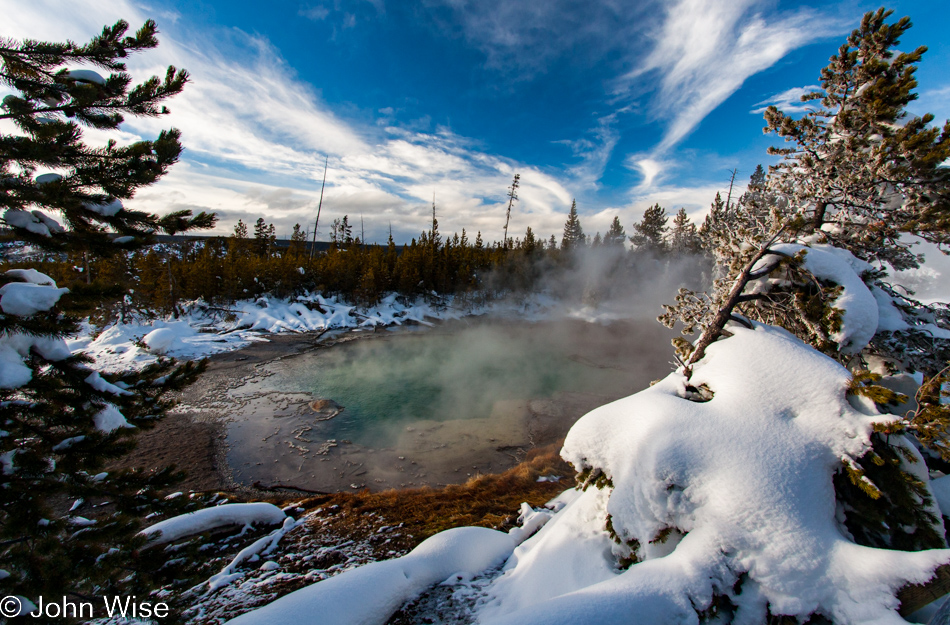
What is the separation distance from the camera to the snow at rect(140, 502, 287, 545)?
5.54 meters

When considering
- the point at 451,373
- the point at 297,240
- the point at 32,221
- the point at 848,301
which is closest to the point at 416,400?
the point at 451,373

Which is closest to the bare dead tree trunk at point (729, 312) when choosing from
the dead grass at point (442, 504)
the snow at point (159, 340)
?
the dead grass at point (442, 504)

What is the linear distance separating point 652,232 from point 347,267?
41835 millimetres

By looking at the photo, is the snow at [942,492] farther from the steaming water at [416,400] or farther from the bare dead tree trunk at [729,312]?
the steaming water at [416,400]

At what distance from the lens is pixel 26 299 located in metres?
2.43

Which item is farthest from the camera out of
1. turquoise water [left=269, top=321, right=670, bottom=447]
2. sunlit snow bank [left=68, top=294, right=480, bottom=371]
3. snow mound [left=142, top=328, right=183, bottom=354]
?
snow mound [left=142, top=328, right=183, bottom=354]

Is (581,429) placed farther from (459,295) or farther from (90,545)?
(459,295)

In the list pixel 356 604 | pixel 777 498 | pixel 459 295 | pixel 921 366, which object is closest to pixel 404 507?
pixel 356 604

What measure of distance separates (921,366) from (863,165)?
3195 millimetres

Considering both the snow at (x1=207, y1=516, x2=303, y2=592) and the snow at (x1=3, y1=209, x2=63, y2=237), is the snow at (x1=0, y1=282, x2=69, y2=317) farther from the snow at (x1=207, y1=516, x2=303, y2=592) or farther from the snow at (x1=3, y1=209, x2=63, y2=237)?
the snow at (x1=207, y1=516, x2=303, y2=592)

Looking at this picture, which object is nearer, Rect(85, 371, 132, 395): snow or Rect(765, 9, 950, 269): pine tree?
Rect(85, 371, 132, 395): snow

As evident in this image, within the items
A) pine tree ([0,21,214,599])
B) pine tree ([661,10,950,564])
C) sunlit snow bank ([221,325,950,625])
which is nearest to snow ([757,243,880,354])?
pine tree ([661,10,950,564])

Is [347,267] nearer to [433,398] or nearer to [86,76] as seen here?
[433,398]

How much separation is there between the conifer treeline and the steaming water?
42.1ft
